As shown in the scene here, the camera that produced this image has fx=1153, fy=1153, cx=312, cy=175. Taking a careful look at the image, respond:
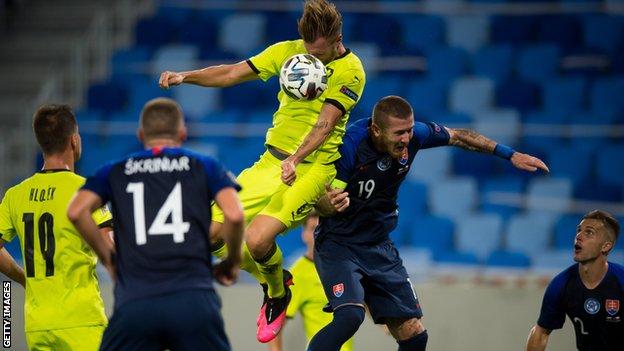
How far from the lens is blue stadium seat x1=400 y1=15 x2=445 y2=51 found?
50.6 feet

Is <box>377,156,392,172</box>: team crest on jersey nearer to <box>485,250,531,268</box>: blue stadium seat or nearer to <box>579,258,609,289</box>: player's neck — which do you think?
<box>579,258,609,289</box>: player's neck

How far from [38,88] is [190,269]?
11531 mm

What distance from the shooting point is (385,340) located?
1049 centimetres

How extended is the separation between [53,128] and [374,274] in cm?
250

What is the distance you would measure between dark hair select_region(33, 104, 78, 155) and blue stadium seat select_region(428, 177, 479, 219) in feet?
24.8

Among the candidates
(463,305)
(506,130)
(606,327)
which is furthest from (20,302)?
(506,130)

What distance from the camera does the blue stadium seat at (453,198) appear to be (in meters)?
13.3

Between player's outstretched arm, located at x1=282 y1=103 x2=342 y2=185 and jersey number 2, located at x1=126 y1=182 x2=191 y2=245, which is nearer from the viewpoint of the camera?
jersey number 2, located at x1=126 y1=182 x2=191 y2=245

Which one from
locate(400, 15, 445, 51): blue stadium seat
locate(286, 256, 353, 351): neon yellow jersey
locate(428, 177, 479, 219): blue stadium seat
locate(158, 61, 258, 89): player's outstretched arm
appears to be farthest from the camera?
locate(400, 15, 445, 51): blue stadium seat

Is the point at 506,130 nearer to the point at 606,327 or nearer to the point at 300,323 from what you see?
the point at 300,323

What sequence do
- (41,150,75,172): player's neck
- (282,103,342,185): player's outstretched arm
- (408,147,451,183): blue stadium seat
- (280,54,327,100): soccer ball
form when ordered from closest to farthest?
(41,150,75,172): player's neck
(282,103,342,185): player's outstretched arm
(280,54,327,100): soccer ball
(408,147,451,183): blue stadium seat

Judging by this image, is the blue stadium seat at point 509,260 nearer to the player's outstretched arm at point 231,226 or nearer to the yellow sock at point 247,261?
the yellow sock at point 247,261

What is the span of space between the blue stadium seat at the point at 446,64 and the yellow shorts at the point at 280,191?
736cm

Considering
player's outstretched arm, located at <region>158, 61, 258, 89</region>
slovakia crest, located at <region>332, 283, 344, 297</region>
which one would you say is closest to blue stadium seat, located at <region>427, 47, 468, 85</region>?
player's outstretched arm, located at <region>158, 61, 258, 89</region>
